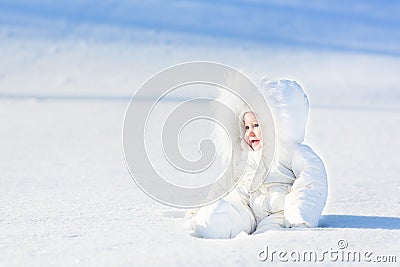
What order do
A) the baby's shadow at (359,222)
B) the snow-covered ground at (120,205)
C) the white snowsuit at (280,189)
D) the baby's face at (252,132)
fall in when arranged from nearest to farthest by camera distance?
the snow-covered ground at (120,205)
the white snowsuit at (280,189)
the baby's shadow at (359,222)
the baby's face at (252,132)

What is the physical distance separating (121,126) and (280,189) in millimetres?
3145

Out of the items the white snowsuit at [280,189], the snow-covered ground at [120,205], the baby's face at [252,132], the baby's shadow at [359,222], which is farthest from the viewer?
the baby's face at [252,132]

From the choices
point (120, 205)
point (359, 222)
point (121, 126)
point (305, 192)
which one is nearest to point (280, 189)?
point (305, 192)

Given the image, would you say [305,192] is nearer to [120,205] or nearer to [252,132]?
[252,132]

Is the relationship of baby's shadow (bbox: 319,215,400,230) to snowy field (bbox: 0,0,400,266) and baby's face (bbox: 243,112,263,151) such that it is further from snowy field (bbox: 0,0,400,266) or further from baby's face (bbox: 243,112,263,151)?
baby's face (bbox: 243,112,263,151)

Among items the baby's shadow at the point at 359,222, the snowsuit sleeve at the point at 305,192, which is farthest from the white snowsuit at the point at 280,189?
the baby's shadow at the point at 359,222

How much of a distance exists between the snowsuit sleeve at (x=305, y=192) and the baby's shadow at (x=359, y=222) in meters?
0.12

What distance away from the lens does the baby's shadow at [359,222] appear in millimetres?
2121

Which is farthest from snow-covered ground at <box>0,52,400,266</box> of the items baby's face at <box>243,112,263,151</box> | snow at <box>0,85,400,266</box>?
baby's face at <box>243,112,263,151</box>

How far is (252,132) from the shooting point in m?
2.27

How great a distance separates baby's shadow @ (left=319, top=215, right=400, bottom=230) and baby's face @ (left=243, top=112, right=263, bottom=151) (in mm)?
332

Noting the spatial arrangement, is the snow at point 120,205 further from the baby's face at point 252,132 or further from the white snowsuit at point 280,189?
the baby's face at point 252,132

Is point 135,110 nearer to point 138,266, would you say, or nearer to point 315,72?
point 315,72

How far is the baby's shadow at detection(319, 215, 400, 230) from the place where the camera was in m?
2.12
